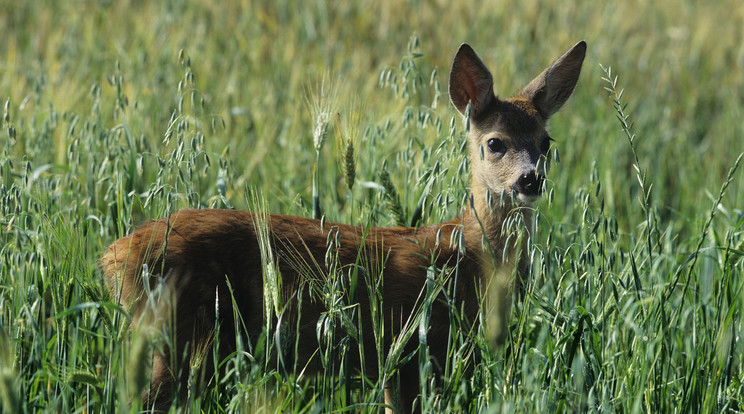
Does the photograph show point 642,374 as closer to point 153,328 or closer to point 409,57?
point 153,328

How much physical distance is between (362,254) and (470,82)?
1.23 meters

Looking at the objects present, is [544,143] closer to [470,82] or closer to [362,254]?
[470,82]

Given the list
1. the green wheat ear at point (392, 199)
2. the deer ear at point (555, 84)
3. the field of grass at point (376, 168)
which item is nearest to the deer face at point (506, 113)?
the deer ear at point (555, 84)

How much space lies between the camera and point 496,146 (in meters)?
4.31

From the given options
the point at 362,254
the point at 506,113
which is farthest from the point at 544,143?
the point at 362,254

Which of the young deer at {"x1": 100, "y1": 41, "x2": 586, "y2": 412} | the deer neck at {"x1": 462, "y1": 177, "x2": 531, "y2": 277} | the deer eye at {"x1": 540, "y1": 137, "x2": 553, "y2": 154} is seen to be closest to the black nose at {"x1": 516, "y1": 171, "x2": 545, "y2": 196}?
the young deer at {"x1": 100, "y1": 41, "x2": 586, "y2": 412}

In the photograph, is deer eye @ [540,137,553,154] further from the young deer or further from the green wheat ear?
the green wheat ear

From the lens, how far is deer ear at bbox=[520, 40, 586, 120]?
4.51m

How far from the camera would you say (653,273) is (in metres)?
3.58

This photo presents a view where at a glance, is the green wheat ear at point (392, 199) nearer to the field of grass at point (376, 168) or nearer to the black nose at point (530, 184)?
the field of grass at point (376, 168)

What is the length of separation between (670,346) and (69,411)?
2180mm

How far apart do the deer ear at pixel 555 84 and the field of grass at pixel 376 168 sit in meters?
0.53

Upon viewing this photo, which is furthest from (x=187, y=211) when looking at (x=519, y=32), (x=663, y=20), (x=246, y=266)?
(x=663, y=20)

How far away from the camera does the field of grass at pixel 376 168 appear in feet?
9.99
